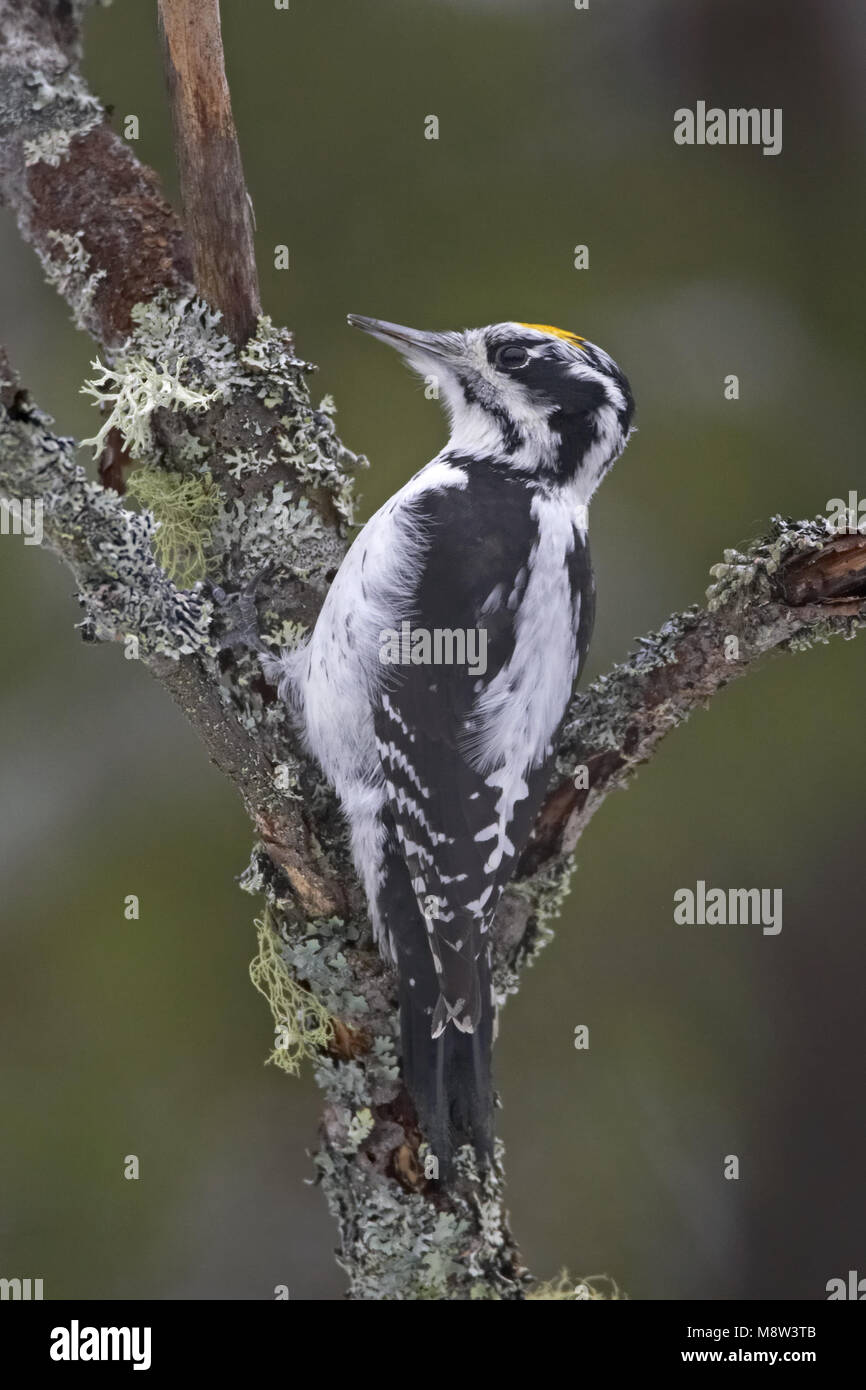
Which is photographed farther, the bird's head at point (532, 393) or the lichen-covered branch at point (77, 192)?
the bird's head at point (532, 393)

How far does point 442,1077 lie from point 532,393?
3.32 feet

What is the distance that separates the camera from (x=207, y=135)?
5.49ft

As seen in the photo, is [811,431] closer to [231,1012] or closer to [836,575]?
[836,575]

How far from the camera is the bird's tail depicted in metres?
1.65

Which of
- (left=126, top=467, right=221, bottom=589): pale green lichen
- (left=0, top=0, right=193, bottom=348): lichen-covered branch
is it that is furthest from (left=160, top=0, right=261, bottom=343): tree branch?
(left=126, top=467, right=221, bottom=589): pale green lichen

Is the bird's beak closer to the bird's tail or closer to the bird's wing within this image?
the bird's wing

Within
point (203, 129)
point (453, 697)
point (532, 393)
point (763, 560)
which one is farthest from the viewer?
point (532, 393)

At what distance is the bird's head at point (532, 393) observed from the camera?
1.97 meters

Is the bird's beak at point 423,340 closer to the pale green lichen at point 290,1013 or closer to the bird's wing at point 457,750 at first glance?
the bird's wing at point 457,750

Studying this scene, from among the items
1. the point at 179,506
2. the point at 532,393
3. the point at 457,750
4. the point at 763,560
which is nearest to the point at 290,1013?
the point at 457,750

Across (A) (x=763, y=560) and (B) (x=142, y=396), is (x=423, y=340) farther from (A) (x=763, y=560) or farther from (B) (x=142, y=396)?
(A) (x=763, y=560)

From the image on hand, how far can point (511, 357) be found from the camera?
1.97 m

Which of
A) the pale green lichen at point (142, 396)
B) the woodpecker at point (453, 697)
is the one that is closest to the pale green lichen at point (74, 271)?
the pale green lichen at point (142, 396)

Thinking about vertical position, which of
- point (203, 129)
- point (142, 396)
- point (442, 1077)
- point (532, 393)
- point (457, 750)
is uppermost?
point (203, 129)
